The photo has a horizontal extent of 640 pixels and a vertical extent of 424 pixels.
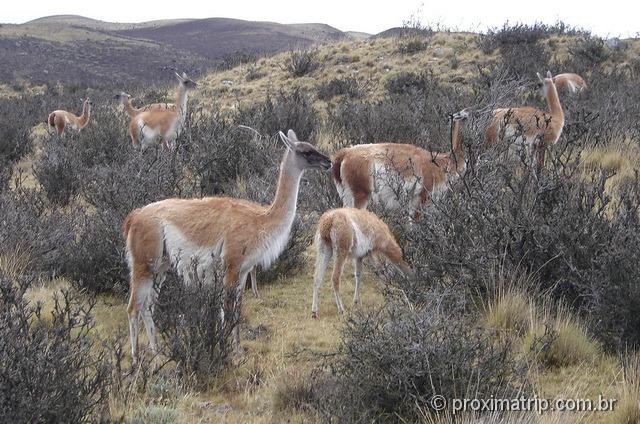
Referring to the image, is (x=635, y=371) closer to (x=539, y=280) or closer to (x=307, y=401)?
(x=539, y=280)

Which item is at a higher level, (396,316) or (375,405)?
(396,316)

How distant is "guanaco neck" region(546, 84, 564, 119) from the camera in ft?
29.9

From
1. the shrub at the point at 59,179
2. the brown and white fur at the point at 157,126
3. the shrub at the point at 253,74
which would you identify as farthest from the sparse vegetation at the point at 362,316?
the shrub at the point at 253,74

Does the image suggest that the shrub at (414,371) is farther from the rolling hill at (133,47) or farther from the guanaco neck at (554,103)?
the rolling hill at (133,47)

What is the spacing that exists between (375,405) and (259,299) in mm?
2788

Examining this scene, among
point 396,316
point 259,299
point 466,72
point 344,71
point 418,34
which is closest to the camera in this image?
point 396,316

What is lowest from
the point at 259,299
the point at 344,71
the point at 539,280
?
the point at 259,299

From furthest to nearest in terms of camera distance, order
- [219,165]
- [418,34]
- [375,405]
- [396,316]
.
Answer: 1. [418,34]
2. [219,165]
3. [396,316]
4. [375,405]

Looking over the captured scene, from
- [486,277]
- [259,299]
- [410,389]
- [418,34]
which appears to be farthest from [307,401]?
[418,34]

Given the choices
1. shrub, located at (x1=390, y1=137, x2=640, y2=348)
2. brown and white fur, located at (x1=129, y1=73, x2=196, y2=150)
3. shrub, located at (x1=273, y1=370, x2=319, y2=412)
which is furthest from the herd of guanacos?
brown and white fur, located at (x1=129, y1=73, x2=196, y2=150)

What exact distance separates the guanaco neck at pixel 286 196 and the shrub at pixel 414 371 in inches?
63.6

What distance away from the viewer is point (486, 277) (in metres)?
4.50

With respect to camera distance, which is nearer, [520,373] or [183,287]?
[520,373]

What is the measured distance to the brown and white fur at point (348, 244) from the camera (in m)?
5.65
